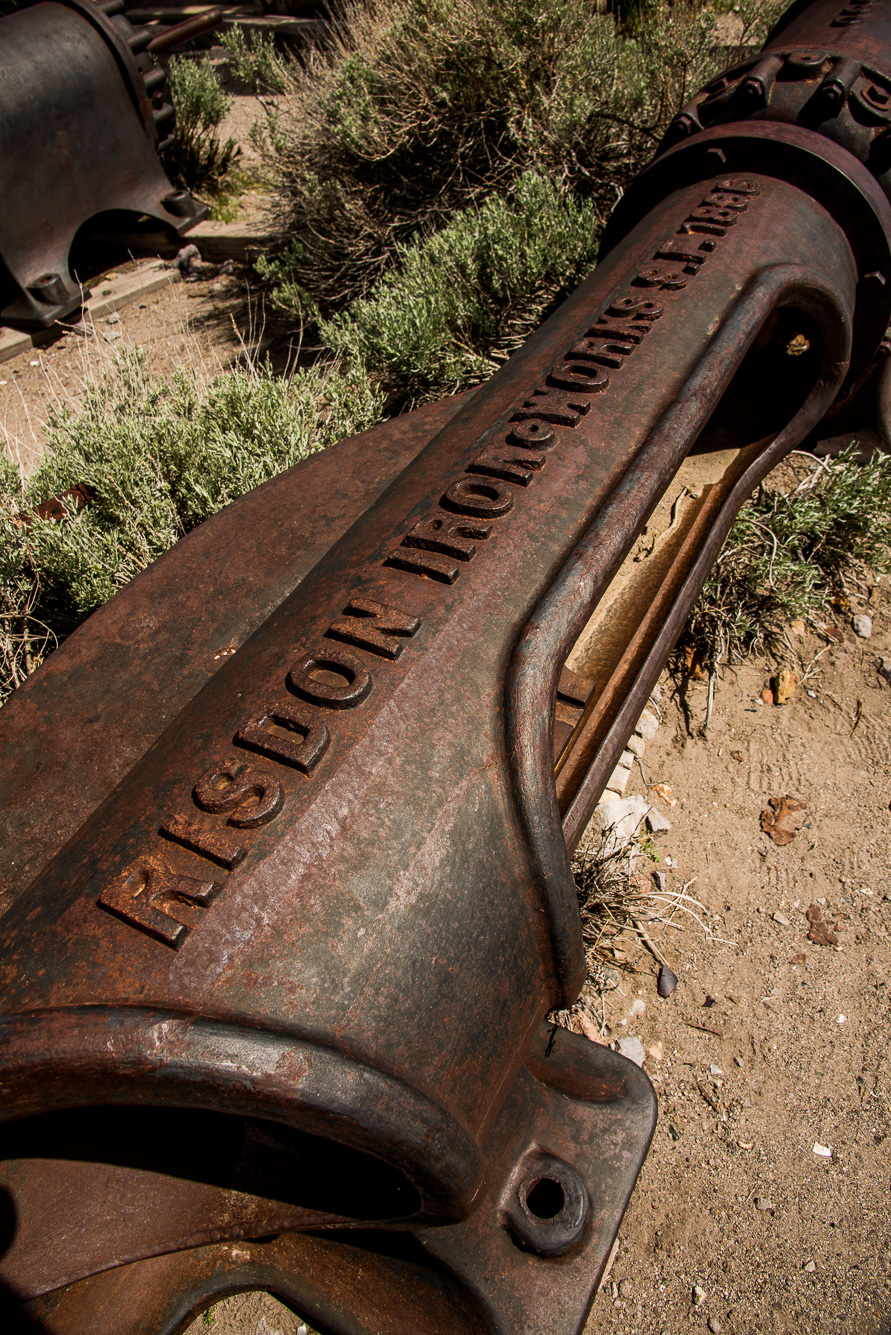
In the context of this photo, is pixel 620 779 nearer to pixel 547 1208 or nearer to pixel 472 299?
pixel 547 1208

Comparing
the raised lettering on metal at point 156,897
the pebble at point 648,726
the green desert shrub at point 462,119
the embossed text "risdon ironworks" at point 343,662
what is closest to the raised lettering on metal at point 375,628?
the embossed text "risdon ironworks" at point 343,662

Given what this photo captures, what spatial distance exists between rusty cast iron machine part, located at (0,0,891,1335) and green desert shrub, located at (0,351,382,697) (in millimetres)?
1155

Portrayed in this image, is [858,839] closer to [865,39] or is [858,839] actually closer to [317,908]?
[317,908]

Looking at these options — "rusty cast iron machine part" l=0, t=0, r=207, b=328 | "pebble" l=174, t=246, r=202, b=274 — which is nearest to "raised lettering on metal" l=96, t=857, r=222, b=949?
"rusty cast iron machine part" l=0, t=0, r=207, b=328

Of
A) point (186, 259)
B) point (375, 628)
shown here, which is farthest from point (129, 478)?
point (186, 259)

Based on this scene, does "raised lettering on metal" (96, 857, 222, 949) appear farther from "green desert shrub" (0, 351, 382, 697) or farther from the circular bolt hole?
"green desert shrub" (0, 351, 382, 697)

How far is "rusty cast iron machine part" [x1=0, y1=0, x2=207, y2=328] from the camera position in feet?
15.7

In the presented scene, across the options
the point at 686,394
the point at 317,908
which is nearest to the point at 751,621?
the point at 686,394

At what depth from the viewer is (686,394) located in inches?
62.1

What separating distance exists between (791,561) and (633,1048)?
1.67 metres

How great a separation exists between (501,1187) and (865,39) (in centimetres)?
312

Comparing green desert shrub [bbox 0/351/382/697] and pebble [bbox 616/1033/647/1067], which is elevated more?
green desert shrub [bbox 0/351/382/697]

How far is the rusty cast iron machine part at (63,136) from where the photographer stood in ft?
15.7

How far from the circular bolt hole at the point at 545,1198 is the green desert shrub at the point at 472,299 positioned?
9.93 ft
